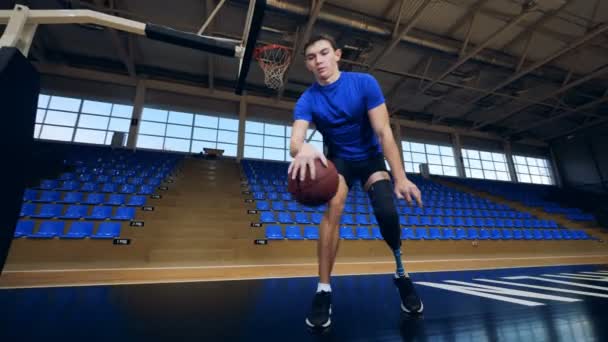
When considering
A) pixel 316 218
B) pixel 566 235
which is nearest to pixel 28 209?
pixel 316 218

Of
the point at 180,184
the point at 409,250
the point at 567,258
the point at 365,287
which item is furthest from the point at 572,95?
the point at 180,184

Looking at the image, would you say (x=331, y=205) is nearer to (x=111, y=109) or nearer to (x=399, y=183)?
(x=399, y=183)

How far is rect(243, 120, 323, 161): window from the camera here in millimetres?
10673

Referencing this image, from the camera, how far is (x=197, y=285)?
2326 millimetres

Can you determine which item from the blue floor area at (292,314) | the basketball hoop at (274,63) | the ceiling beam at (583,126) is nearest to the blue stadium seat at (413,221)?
the blue floor area at (292,314)

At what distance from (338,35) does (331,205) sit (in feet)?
24.2

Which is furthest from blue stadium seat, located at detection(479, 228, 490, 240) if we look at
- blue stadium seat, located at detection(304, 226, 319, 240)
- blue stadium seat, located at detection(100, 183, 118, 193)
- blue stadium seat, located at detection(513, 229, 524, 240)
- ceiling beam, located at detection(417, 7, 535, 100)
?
blue stadium seat, located at detection(100, 183, 118, 193)

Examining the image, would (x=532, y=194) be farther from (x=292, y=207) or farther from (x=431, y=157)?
(x=292, y=207)

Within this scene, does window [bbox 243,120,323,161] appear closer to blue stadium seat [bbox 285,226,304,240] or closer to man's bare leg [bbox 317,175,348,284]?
blue stadium seat [bbox 285,226,304,240]

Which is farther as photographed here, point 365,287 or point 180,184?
point 180,184

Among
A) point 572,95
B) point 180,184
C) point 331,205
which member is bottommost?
point 331,205

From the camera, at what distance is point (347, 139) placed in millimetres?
1537

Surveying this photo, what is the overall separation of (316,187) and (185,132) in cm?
1026

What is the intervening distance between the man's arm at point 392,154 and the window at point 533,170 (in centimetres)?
1626
